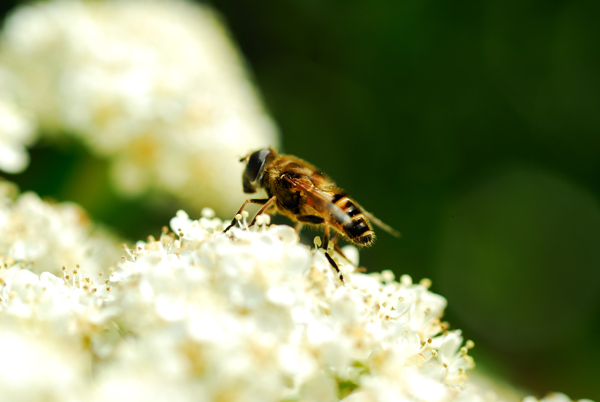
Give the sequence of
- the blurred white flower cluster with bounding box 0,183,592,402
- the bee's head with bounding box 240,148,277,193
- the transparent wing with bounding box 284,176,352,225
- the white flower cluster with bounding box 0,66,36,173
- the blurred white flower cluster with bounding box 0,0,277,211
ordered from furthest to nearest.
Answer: the blurred white flower cluster with bounding box 0,0,277,211 → the white flower cluster with bounding box 0,66,36,173 → the bee's head with bounding box 240,148,277,193 → the transparent wing with bounding box 284,176,352,225 → the blurred white flower cluster with bounding box 0,183,592,402

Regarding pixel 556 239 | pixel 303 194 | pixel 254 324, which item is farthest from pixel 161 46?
pixel 556 239

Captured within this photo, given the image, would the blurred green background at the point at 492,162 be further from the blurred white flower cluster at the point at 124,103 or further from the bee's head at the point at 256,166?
the bee's head at the point at 256,166

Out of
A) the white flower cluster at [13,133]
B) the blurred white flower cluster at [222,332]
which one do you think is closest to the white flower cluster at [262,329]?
the blurred white flower cluster at [222,332]

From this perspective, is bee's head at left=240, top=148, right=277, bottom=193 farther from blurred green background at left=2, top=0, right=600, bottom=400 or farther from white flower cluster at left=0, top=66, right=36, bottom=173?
blurred green background at left=2, top=0, right=600, bottom=400

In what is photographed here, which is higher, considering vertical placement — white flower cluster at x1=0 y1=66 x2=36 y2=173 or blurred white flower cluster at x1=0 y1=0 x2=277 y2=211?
blurred white flower cluster at x1=0 y1=0 x2=277 y2=211

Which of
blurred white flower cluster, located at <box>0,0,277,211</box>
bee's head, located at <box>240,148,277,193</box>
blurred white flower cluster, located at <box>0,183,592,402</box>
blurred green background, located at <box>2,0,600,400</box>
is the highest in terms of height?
blurred green background, located at <box>2,0,600,400</box>

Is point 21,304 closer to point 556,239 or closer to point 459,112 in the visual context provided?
point 459,112


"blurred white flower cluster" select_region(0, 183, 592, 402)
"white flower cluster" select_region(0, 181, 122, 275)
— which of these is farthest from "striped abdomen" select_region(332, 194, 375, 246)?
"white flower cluster" select_region(0, 181, 122, 275)
